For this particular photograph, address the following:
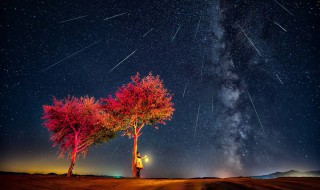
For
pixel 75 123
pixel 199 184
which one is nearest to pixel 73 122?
pixel 75 123

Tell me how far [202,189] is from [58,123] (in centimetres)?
2657

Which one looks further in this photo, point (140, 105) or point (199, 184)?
point (140, 105)

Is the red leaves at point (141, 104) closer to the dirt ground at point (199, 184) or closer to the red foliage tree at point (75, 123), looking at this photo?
the red foliage tree at point (75, 123)

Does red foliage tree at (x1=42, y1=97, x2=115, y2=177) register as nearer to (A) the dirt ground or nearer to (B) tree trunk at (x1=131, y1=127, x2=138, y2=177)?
(B) tree trunk at (x1=131, y1=127, x2=138, y2=177)

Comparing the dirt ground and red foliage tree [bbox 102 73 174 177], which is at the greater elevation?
red foliage tree [bbox 102 73 174 177]

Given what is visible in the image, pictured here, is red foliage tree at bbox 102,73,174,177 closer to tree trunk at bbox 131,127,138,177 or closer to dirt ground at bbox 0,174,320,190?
tree trunk at bbox 131,127,138,177

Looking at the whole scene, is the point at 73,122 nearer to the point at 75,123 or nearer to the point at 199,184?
the point at 75,123

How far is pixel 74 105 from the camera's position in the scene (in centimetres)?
3083

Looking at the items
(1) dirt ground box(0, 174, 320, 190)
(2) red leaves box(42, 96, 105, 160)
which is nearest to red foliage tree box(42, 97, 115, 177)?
(2) red leaves box(42, 96, 105, 160)

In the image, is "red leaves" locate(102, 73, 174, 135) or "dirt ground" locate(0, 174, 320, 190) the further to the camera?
"red leaves" locate(102, 73, 174, 135)

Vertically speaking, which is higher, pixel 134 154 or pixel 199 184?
pixel 134 154

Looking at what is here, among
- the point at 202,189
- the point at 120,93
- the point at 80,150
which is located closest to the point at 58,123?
the point at 80,150

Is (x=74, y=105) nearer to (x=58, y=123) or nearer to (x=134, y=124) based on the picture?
(x=58, y=123)

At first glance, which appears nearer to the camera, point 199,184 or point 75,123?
point 199,184
